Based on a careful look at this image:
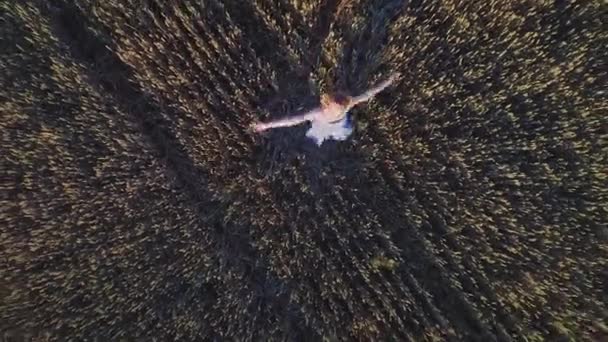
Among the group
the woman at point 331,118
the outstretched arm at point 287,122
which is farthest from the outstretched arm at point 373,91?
the outstretched arm at point 287,122

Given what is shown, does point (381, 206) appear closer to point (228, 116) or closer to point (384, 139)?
point (384, 139)

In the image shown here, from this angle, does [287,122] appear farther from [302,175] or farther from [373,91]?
[373,91]

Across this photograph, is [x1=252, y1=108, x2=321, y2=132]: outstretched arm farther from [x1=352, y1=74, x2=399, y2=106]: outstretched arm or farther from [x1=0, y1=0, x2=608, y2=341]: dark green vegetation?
[x1=352, y1=74, x2=399, y2=106]: outstretched arm

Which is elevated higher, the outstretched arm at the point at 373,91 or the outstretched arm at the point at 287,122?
the outstretched arm at the point at 287,122

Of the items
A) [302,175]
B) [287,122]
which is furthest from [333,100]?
[302,175]

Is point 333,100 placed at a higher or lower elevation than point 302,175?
higher

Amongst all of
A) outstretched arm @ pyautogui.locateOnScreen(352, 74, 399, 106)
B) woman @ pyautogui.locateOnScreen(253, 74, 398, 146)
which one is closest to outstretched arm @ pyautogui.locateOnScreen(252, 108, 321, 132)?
woman @ pyautogui.locateOnScreen(253, 74, 398, 146)

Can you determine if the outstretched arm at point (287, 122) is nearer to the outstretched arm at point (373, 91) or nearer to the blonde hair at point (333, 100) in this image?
the blonde hair at point (333, 100)
